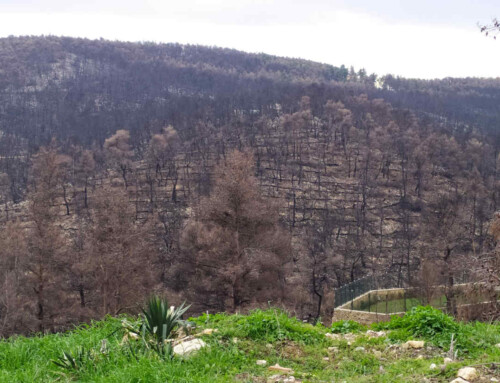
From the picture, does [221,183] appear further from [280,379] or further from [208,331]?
[280,379]

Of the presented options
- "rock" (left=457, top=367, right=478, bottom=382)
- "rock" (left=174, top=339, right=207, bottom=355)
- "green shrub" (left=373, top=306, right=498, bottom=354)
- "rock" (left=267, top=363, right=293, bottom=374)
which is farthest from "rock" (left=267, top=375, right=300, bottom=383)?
"green shrub" (left=373, top=306, right=498, bottom=354)

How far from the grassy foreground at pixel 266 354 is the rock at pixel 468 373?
105 millimetres

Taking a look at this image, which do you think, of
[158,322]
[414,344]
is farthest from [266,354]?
[414,344]

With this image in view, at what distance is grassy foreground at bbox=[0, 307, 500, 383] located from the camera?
15.2ft

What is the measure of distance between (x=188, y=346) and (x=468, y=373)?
9.32ft

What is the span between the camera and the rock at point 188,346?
17.0 feet

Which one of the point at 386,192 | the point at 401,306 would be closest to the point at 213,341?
the point at 401,306

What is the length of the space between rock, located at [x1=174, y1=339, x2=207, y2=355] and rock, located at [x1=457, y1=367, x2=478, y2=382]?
103 inches

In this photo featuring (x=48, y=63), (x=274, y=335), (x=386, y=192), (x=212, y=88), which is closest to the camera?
(x=274, y=335)

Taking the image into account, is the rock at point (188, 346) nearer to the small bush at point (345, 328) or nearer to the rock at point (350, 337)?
the rock at point (350, 337)

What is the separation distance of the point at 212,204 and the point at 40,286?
9385 millimetres

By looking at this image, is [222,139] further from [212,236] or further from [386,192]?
[212,236]

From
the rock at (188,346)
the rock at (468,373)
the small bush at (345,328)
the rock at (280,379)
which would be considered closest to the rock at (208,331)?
the rock at (188,346)

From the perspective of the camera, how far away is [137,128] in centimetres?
8994
